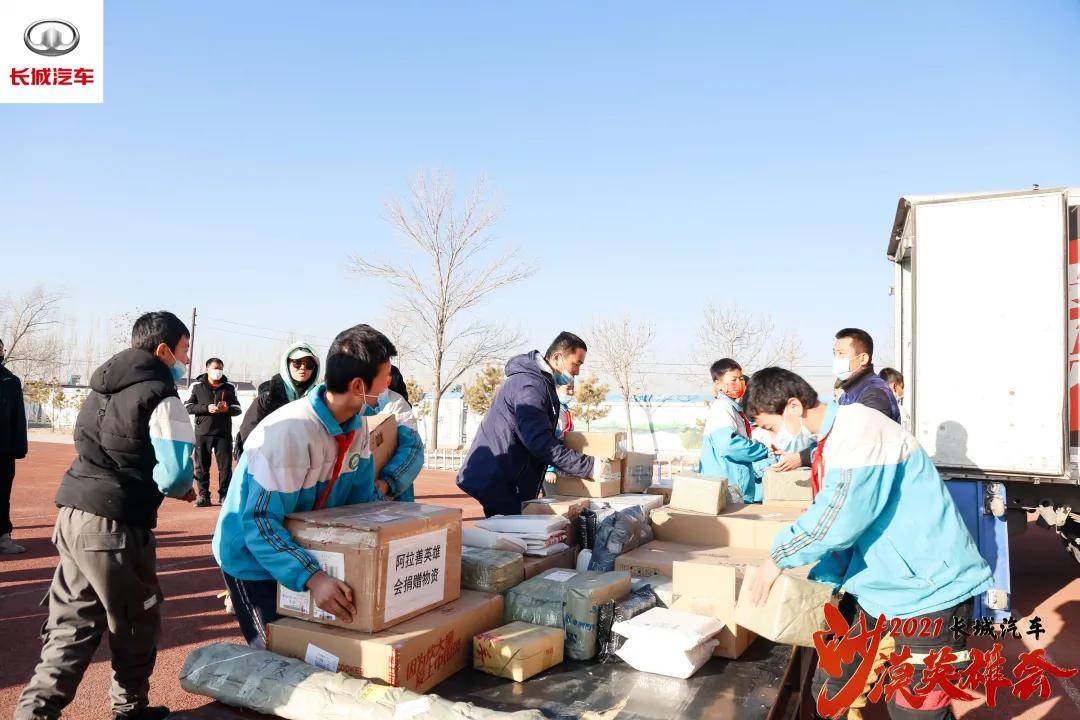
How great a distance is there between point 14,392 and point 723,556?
6321 mm

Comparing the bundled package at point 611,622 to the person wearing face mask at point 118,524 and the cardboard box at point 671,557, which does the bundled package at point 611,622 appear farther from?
the person wearing face mask at point 118,524

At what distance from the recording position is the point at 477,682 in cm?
205

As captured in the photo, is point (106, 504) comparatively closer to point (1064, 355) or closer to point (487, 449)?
point (487, 449)

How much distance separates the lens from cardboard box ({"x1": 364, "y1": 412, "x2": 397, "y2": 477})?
3428 mm

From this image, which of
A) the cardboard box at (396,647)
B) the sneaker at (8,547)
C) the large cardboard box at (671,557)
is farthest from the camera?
the sneaker at (8,547)

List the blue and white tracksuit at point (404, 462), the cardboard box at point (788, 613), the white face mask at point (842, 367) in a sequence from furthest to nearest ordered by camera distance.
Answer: the white face mask at point (842, 367)
the blue and white tracksuit at point (404, 462)
the cardboard box at point (788, 613)

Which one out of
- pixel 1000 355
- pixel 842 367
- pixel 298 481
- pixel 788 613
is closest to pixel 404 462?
pixel 298 481

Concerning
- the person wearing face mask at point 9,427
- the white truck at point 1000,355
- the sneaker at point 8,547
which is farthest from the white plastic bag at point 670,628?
the sneaker at point 8,547

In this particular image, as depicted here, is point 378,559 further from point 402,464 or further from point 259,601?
point 402,464

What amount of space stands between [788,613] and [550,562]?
0.98 m

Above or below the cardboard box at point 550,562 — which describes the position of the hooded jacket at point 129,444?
above

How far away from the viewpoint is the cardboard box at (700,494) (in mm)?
3613

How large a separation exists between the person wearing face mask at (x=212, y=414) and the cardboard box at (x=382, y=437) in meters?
6.94

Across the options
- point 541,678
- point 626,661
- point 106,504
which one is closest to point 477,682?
point 541,678
